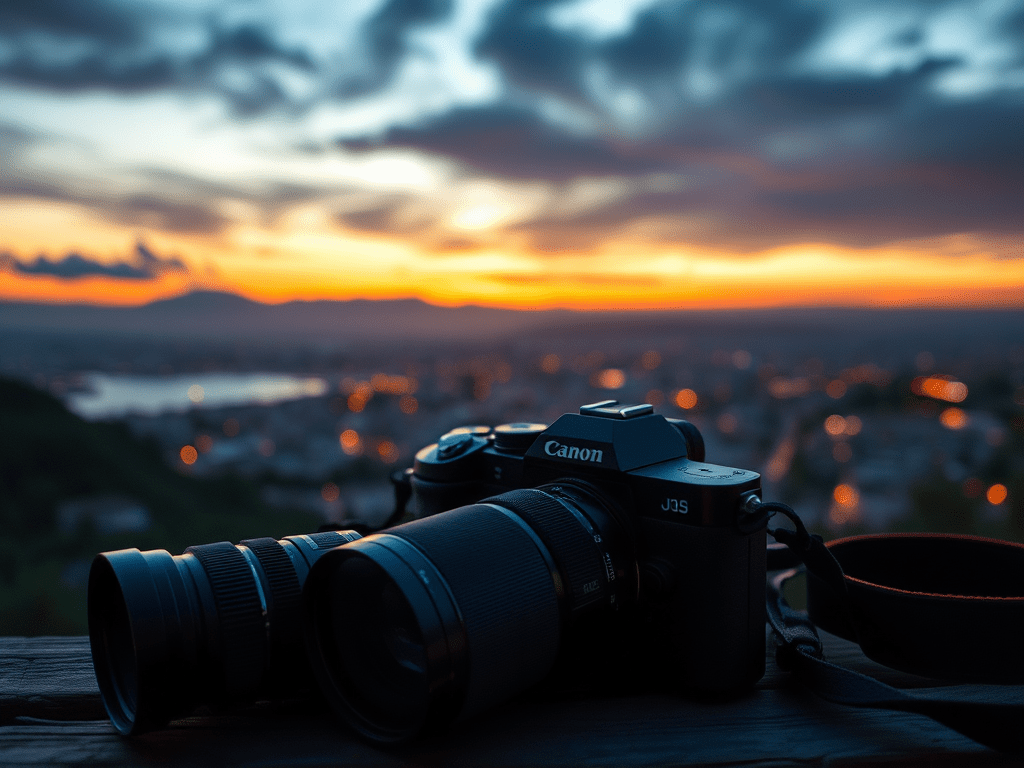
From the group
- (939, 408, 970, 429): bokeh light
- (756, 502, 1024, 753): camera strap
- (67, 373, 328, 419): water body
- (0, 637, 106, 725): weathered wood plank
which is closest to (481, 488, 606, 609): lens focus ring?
(756, 502, 1024, 753): camera strap

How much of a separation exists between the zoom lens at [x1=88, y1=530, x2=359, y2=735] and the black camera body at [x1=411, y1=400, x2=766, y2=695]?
1.69 ft

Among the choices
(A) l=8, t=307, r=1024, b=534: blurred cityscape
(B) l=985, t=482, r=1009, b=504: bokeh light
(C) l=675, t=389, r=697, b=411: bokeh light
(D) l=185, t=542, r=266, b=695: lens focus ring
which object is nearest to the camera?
(D) l=185, t=542, r=266, b=695: lens focus ring

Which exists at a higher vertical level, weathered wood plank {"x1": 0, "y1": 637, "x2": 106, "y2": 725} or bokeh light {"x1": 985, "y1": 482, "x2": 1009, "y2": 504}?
weathered wood plank {"x1": 0, "y1": 637, "x2": 106, "y2": 725}

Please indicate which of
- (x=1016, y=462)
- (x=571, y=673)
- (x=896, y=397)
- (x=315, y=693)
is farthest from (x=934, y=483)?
(x=315, y=693)

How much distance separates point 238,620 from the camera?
1.03 m

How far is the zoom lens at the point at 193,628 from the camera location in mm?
962

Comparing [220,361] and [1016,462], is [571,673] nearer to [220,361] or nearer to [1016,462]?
[1016,462]

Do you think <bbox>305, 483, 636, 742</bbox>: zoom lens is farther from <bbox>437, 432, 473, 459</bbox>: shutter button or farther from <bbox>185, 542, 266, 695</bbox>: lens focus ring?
<bbox>437, 432, 473, 459</bbox>: shutter button

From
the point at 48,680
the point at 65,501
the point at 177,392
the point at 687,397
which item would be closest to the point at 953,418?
the point at 687,397

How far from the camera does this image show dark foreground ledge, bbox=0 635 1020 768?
95cm

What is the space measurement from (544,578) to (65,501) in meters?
3.96

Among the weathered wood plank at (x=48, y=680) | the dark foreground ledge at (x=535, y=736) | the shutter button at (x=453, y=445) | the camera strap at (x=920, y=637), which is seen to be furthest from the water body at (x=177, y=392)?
the camera strap at (x=920, y=637)

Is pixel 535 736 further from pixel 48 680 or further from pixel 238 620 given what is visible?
pixel 48 680

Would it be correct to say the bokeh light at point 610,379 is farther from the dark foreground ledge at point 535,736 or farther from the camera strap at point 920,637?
the dark foreground ledge at point 535,736
